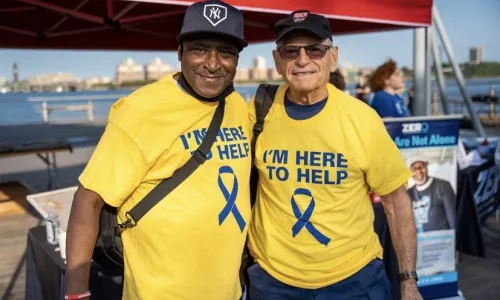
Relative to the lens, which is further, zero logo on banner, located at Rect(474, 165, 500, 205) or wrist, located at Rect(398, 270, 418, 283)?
zero logo on banner, located at Rect(474, 165, 500, 205)

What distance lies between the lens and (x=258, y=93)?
2.04 meters

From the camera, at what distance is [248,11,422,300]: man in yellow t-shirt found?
1823 mm

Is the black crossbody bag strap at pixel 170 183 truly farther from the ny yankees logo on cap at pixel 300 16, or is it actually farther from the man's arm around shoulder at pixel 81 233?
the ny yankees logo on cap at pixel 300 16

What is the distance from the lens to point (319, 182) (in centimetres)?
183

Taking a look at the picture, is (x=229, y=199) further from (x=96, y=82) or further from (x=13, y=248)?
(x=96, y=82)

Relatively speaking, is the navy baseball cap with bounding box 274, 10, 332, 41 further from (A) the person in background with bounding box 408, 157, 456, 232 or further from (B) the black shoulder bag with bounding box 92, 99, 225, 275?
(A) the person in background with bounding box 408, 157, 456, 232

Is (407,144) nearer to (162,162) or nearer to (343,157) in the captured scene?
(343,157)

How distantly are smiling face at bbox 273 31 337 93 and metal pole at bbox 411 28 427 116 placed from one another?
386cm

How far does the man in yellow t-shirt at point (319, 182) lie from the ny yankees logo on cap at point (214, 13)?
0.33 metres

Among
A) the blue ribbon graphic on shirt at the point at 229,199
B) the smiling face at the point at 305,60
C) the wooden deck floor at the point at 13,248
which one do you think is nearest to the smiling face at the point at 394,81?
the smiling face at the point at 305,60

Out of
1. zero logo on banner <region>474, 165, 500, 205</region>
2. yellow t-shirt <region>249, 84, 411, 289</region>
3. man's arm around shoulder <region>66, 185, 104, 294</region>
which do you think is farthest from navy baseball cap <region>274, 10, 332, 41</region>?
zero logo on banner <region>474, 165, 500, 205</region>

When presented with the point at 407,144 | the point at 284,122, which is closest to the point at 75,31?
the point at 407,144

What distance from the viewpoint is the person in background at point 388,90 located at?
15.8 ft

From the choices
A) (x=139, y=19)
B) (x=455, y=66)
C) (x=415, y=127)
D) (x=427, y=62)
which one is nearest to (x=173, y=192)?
(x=415, y=127)
